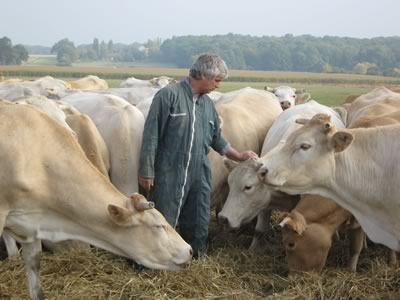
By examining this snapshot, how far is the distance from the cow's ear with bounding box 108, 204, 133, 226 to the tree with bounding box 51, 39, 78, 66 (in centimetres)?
10546

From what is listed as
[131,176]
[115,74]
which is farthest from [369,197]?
[115,74]

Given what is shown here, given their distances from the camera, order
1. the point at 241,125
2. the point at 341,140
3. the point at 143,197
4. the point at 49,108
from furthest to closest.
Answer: the point at 241,125 → the point at 49,108 → the point at 341,140 → the point at 143,197

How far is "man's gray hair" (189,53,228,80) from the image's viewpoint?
18.3 ft

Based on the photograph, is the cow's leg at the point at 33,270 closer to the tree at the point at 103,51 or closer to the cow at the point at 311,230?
the cow at the point at 311,230

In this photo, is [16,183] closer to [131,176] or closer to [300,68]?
[131,176]

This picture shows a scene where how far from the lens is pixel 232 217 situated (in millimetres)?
6641

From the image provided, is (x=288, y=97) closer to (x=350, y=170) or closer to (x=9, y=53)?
(x=350, y=170)

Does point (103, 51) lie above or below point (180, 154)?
below

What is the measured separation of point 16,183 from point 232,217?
2904 mm

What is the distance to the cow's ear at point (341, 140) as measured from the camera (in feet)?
16.7

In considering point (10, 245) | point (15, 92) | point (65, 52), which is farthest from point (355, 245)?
point (65, 52)

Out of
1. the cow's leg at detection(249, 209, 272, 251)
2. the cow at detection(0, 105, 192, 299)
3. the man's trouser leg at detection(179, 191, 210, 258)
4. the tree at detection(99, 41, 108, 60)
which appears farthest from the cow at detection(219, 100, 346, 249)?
the tree at detection(99, 41, 108, 60)

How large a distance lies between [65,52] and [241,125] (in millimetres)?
114923

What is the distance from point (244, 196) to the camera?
6.64 meters
